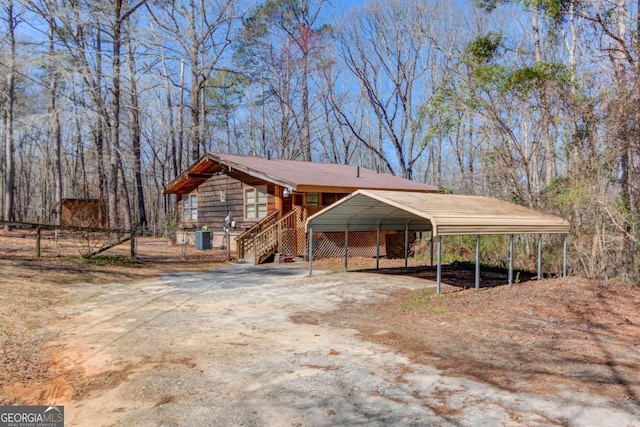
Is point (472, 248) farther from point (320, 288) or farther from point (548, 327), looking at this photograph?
point (548, 327)

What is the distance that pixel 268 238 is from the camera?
49.2ft

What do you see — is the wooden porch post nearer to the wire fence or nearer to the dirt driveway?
the wire fence

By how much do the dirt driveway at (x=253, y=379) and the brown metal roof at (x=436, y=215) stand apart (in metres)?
2.77

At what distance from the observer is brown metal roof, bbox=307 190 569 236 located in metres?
8.41

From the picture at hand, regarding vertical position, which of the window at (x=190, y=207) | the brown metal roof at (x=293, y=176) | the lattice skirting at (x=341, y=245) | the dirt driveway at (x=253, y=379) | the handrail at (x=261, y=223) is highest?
the brown metal roof at (x=293, y=176)

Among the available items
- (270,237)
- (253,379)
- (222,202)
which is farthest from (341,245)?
(253,379)

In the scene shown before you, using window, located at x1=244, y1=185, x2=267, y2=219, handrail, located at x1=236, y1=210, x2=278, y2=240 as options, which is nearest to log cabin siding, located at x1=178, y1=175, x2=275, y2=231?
window, located at x1=244, y1=185, x2=267, y2=219

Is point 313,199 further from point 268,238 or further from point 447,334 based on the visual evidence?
point 447,334

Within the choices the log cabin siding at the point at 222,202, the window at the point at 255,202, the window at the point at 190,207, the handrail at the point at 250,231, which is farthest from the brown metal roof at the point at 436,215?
the window at the point at 190,207

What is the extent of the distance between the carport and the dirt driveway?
271cm

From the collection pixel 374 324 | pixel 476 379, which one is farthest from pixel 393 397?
pixel 374 324

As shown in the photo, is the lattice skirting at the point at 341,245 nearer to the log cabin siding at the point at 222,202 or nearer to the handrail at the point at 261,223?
the handrail at the point at 261,223

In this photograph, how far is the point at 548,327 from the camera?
242 inches

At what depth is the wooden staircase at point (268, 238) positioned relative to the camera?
48.1 feet
